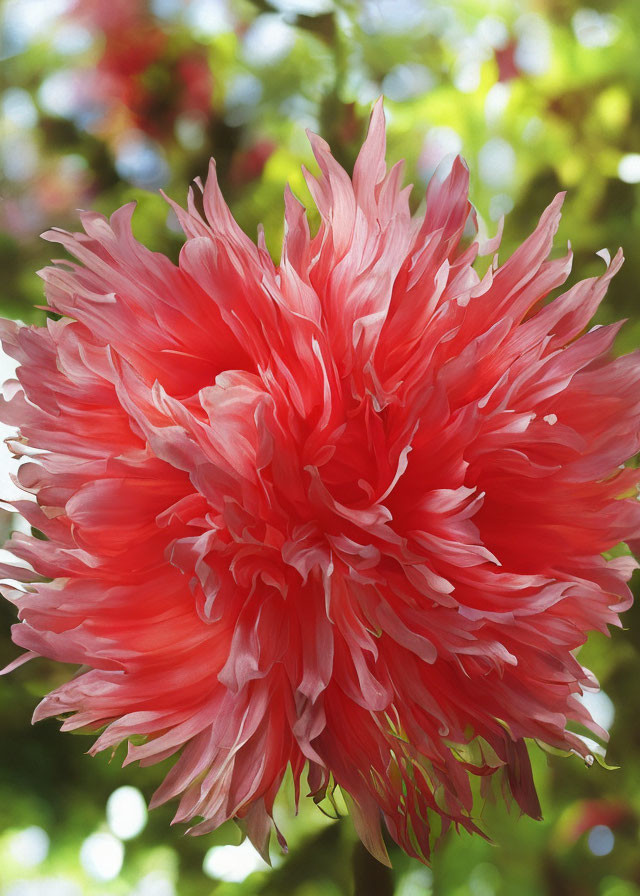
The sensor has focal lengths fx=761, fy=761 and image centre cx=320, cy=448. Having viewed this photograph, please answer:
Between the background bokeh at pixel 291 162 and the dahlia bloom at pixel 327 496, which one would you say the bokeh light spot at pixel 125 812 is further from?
the dahlia bloom at pixel 327 496

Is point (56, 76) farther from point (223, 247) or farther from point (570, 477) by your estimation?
point (570, 477)

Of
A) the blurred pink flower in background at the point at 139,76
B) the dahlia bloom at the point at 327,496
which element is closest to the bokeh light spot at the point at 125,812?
the dahlia bloom at the point at 327,496

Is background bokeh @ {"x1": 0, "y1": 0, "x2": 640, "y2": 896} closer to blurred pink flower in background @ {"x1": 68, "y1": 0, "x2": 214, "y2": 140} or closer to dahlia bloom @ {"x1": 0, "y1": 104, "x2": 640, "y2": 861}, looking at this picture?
blurred pink flower in background @ {"x1": 68, "y1": 0, "x2": 214, "y2": 140}

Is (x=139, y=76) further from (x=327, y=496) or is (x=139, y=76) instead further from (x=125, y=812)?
(x=125, y=812)

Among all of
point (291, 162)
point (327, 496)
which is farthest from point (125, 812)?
point (291, 162)

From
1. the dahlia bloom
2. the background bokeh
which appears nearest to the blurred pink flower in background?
the background bokeh

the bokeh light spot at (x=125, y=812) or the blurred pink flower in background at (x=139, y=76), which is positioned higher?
the blurred pink flower in background at (x=139, y=76)
